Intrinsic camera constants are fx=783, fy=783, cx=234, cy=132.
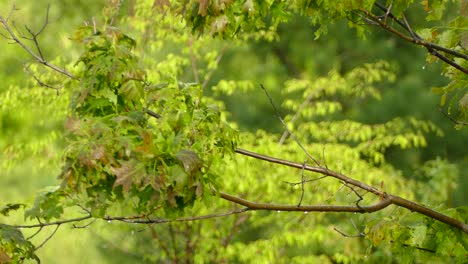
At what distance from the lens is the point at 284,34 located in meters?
10.8

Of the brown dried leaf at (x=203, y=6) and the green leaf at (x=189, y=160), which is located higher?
the brown dried leaf at (x=203, y=6)

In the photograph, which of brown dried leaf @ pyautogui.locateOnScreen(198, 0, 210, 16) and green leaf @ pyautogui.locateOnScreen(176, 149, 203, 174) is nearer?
green leaf @ pyautogui.locateOnScreen(176, 149, 203, 174)

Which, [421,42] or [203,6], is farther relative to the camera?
[203,6]

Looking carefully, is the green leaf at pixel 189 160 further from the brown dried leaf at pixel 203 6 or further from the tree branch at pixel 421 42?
the tree branch at pixel 421 42

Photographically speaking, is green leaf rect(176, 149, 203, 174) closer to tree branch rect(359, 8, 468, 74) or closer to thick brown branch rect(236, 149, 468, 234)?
thick brown branch rect(236, 149, 468, 234)

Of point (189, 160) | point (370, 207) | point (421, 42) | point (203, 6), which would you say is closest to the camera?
point (189, 160)

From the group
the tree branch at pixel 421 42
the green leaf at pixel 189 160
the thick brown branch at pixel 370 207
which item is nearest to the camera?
the green leaf at pixel 189 160

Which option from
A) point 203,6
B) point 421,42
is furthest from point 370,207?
point 203,6

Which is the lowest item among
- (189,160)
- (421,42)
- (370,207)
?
(370,207)

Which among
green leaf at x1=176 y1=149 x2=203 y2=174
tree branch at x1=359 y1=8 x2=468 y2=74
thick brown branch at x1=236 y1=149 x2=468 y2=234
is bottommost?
thick brown branch at x1=236 y1=149 x2=468 y2=234

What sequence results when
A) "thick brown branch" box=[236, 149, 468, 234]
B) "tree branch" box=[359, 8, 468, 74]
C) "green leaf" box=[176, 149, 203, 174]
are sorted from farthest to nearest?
"thick brown branch" box=[236, 149, 468, 234] → "tree branch" box=[359, 8, 468, 74] → "green leaf" box=[176, 149, 203, 174]

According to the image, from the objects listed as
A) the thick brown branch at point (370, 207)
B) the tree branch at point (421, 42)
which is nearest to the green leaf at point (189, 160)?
the thick brown branch at point (370, 207)

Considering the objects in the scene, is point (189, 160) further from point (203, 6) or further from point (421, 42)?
point (421, 42)

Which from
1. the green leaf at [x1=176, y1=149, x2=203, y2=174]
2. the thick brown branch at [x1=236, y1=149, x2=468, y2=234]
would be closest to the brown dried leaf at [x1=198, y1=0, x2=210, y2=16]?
the thick brown branch at [x1=236, y1=149, x2=468, y2=234]
